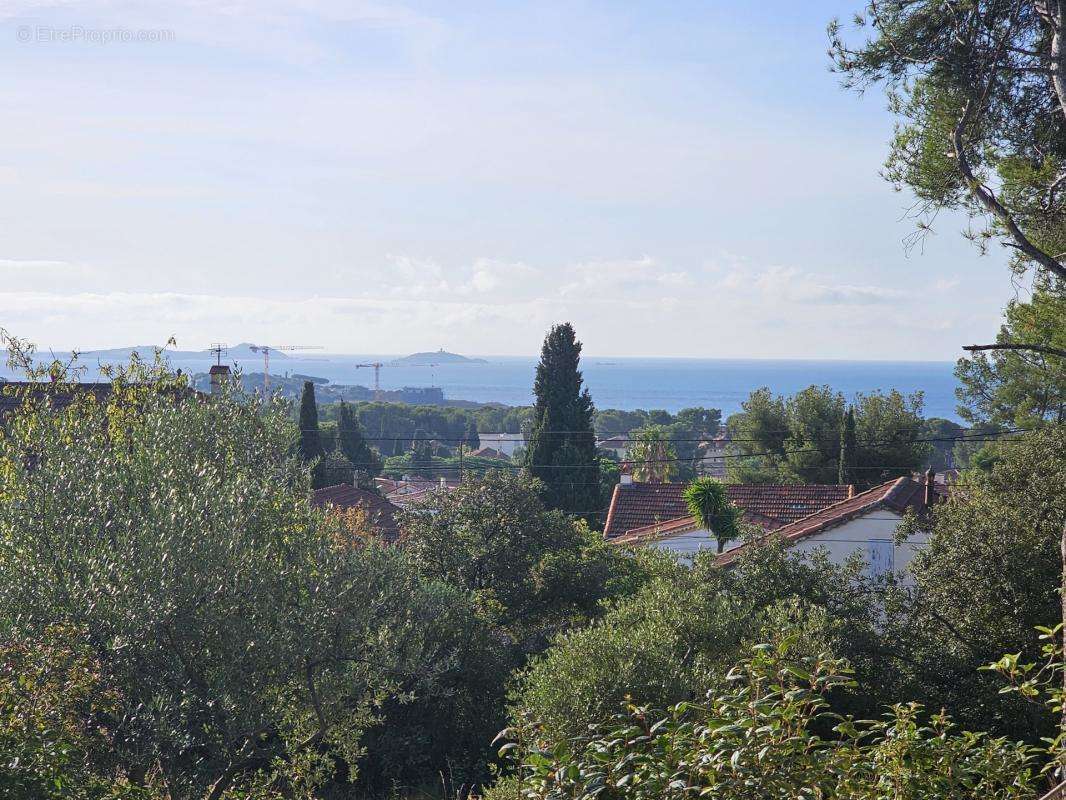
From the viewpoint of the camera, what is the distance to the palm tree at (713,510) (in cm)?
2347

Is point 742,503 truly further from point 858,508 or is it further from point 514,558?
point 514,558

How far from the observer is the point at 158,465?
10.2m

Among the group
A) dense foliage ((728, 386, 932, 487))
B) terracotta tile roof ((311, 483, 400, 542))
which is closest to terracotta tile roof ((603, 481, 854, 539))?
terracotta tile roof ((311, 483, 400, 542))

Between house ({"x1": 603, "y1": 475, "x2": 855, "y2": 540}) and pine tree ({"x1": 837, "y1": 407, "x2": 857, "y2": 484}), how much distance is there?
817 cm

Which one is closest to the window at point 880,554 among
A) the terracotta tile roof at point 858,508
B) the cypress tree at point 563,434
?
the terracotta tile roof at point 858,508

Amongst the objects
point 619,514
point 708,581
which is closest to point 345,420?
point 619,514

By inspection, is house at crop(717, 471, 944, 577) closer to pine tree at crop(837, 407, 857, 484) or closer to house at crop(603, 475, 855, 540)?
house at crop(603, 475, 855, 540)

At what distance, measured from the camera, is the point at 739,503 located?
30.0m

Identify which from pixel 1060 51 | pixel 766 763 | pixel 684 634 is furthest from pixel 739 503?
pixel 766 763

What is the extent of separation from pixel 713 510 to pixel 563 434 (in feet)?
63.0

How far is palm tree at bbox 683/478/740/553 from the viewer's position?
77.0ft

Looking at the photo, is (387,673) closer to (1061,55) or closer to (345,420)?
(1061,55)

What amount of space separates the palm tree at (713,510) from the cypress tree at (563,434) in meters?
16.2

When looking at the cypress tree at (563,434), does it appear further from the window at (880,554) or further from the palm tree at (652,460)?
the window at (880,554)
